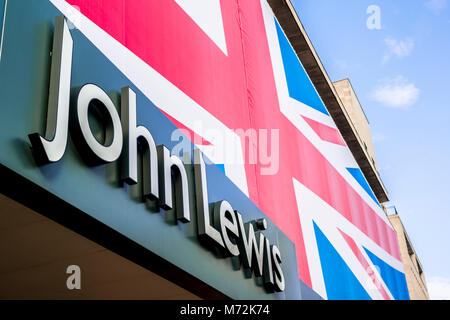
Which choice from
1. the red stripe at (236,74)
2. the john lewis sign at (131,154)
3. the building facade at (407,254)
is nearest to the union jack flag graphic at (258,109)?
the red stripe at (236,74)

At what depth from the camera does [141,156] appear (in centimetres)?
444

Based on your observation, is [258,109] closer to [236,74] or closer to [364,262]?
[236,74]

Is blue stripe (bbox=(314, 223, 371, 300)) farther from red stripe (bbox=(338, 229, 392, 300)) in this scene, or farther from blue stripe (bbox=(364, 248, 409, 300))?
blue stripe (bbox=(364, 248, 409, 300))

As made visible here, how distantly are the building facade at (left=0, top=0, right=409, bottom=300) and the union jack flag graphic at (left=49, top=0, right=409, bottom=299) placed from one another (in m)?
0.03

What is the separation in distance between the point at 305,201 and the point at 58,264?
846 centimetres

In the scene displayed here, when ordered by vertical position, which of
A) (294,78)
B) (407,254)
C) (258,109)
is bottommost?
(258,109)

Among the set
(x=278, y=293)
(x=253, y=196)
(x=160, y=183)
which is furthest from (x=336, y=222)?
(x=160, y=183)

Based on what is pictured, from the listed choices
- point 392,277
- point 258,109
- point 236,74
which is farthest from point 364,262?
point 236,74

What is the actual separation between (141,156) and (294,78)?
994cm

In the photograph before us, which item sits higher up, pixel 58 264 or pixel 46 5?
pixel 46 5

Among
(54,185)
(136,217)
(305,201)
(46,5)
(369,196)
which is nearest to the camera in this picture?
(54,185)

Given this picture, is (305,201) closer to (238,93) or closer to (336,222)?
(336,222)

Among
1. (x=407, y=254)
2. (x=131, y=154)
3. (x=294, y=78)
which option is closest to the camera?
(x=131, y=154)

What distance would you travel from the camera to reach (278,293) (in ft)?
21.6
